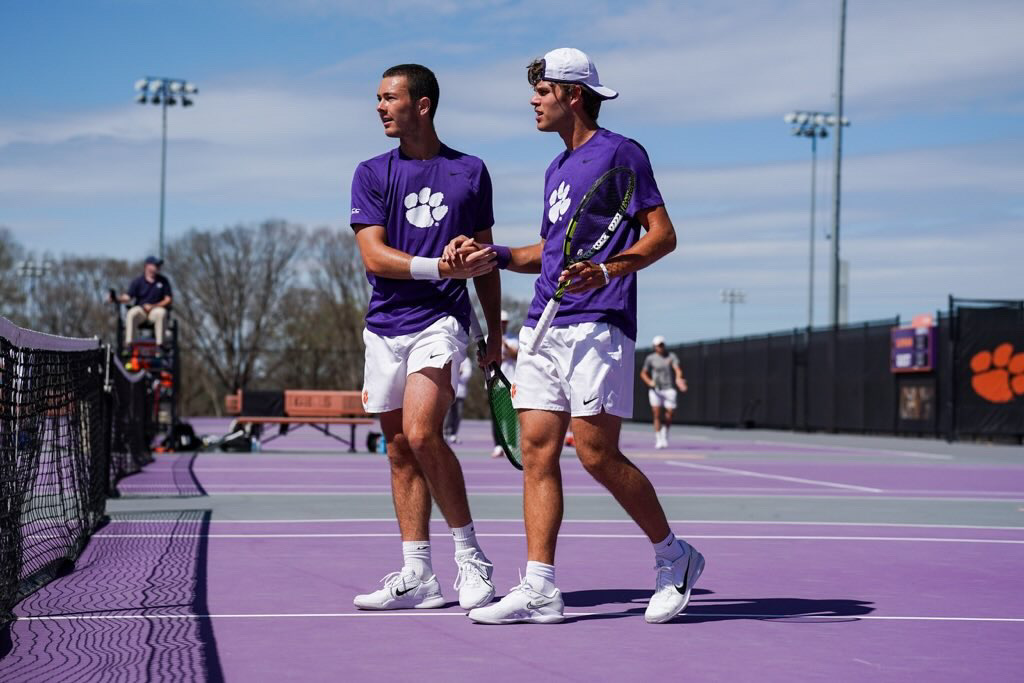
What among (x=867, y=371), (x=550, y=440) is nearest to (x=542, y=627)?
(x=550, y=440)

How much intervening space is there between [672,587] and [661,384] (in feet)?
65.7

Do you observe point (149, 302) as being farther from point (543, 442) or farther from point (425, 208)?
point (543, 442)

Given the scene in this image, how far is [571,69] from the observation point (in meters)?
5.91

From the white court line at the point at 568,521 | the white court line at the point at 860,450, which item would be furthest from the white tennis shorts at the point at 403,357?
the white court line at the point at 860,450

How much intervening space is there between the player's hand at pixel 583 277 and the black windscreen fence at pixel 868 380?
979 inches

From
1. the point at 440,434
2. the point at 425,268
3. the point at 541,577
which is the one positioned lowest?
the point at 541,577

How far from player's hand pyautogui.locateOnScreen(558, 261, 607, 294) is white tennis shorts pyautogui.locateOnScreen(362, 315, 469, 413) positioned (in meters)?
0.72

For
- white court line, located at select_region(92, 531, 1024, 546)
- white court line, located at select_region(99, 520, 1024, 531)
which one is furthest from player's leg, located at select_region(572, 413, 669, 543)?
white court line, located at select_region(99, 520, 1024, 531)

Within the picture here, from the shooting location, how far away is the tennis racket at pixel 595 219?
569 cm

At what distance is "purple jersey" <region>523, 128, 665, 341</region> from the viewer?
5.72 metres

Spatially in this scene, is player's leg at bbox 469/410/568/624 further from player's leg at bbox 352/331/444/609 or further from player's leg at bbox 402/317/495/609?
player's leg at bbox 352/331/444/609

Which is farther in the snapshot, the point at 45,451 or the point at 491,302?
the point at 45,451

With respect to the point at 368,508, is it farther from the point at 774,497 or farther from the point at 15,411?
the point at 15,411

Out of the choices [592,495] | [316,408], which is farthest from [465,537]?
[316,408]
